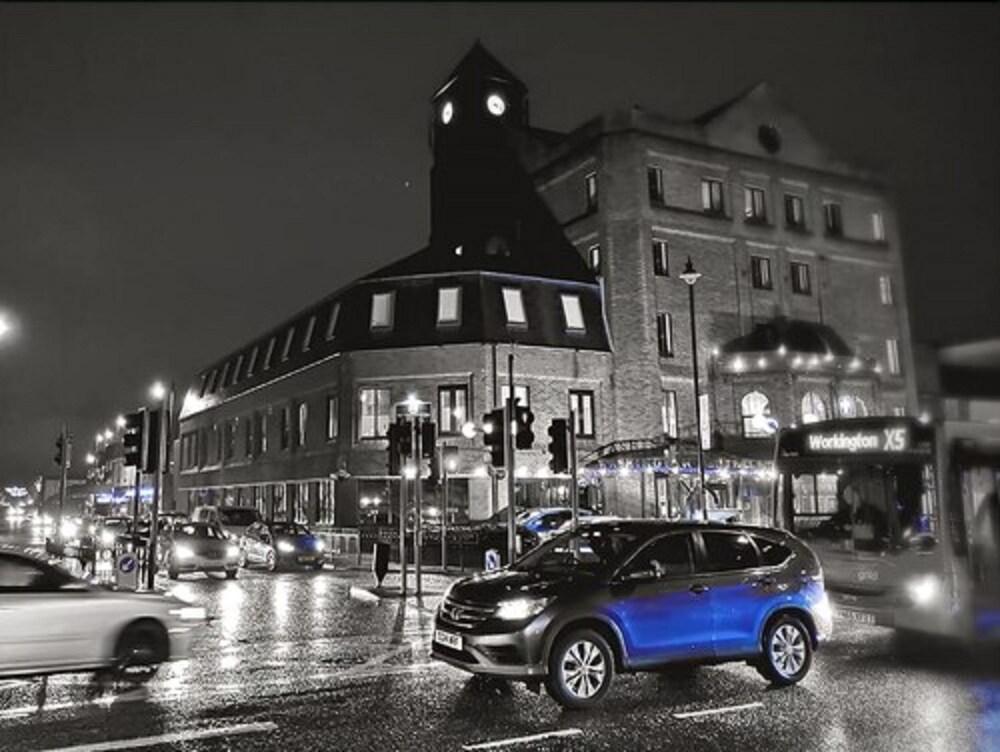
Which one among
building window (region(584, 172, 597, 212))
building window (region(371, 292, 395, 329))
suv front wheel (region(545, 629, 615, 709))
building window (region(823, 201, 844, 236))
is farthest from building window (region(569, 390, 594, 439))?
suv front wheel (region(545, 629, 615, 709))

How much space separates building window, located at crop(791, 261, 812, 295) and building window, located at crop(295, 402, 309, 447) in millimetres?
26189

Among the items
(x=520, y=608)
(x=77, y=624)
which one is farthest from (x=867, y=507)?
(x=77, y=624)

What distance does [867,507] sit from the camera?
1228 centimetres

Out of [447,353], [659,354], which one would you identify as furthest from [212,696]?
[659,354]

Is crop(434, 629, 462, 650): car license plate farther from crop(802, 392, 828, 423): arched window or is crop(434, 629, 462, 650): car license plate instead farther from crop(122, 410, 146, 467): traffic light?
crop(802, 392, 828, 423): arched window

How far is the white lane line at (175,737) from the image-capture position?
6.72m

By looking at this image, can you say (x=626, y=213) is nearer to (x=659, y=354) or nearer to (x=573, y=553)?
(x=659, y=354)

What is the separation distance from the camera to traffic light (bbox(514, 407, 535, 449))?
1597 centimetres

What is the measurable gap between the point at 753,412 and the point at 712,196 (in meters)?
11.3

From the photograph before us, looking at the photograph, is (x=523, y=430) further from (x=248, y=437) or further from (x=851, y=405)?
(x=248, y=437)

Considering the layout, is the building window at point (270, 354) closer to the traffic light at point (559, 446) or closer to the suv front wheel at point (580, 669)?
the traffic light at point (559, 446)

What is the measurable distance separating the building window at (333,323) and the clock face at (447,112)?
14572mm

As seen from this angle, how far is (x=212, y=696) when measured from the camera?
8734 mm

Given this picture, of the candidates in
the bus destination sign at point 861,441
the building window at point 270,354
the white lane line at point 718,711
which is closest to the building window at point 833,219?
the building window at point 270,354
